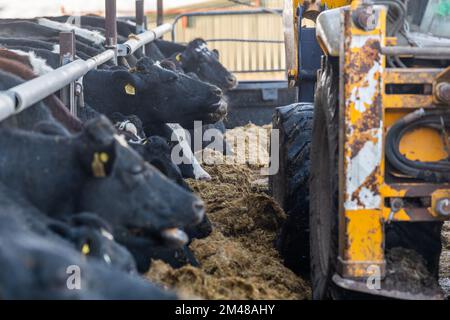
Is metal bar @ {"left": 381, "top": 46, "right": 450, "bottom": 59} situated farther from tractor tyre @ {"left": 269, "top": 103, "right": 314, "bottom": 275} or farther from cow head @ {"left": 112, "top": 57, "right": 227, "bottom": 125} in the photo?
cow head @ {"left": 112, "top": 57, "right": 227, "bottom": 125}

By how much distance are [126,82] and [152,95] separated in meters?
0.39

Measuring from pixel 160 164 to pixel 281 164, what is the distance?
4.01 feet

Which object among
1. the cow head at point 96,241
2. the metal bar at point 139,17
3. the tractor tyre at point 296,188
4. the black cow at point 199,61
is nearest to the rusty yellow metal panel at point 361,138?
the cow head at point 96,241

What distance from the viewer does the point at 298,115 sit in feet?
20.1

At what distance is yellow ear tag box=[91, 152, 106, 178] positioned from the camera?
3907 mm

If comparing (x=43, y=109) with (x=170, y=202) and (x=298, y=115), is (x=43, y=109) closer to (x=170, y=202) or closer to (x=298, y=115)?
(x=170, y=202)

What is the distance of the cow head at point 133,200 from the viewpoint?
402cm

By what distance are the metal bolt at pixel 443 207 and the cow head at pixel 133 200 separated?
3.57 feet

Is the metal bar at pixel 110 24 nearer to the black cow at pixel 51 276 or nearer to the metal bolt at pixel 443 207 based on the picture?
the metal bolt at pixel 443 207

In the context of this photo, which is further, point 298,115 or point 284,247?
point 298,115

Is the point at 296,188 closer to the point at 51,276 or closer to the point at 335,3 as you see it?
the point at 335,3

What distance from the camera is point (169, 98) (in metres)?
8.91
